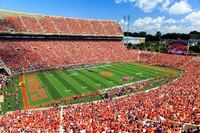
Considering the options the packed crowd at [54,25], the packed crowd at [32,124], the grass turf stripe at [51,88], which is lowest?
the grass turf stripe at [51,88]

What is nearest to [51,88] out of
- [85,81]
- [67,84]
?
[67,84]

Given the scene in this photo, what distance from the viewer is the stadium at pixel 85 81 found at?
17.6 m

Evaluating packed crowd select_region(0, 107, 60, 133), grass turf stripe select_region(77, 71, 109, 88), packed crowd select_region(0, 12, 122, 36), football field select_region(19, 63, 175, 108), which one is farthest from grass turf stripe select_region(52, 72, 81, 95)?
packed crowd select_region(0, 12, 122, 36)

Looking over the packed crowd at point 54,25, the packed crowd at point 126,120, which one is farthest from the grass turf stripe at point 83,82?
the packed crowd at point 54,25

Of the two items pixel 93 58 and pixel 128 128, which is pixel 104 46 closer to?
pixel 93 58

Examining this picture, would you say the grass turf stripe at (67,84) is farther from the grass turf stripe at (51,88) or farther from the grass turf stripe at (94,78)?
the grass turf stripe at (94,78)

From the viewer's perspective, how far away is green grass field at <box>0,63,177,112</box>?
34.4m

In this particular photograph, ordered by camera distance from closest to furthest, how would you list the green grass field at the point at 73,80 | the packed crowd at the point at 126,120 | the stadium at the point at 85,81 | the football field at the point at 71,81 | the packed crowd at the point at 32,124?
the packed crowd at the point at 126,120, the packed crowd at the point at 32,124, the stadium at the point at 85,81, the football field at the point at 71,81, the green grass field at the point at 73,80

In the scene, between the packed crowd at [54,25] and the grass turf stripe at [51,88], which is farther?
the packed crowd at [54,25]

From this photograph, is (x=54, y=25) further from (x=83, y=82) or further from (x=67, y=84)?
(x=67, y=84)

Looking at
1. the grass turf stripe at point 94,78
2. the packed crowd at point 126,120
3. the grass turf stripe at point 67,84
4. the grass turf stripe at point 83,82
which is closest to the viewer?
the packed crowd at point 126,120

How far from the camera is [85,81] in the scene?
1662 inches

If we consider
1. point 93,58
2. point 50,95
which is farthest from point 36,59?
point 50,95

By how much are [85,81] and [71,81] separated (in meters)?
2.43
